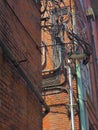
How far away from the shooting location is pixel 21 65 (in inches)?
243

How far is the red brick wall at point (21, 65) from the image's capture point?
5.27 m

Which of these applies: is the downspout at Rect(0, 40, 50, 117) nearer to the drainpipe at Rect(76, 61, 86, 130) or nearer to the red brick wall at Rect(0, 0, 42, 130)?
the red brick wall at Rect(0, 0, 42, 130)

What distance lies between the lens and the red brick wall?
17.3 ft

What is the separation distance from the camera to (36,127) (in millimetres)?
6574

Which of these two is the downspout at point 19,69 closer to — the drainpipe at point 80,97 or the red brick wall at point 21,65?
the red brick wall at point 21,65

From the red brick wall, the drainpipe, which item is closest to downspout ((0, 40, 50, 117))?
the red brick wall

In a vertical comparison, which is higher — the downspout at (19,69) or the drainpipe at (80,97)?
the downspout at (19,69)

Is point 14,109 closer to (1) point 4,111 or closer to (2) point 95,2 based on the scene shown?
(1) point 4,111

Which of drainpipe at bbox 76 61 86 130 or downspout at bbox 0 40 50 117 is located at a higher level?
downspout at bbox 0 40 50 117

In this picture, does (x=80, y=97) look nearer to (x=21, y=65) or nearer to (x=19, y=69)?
(x=21, y=65)

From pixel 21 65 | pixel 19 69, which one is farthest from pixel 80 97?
pixel 19 69

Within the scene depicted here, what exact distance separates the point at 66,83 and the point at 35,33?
3.17 metres

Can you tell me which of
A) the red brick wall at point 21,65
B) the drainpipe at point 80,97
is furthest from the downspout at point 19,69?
the drainpipe at point 80,97

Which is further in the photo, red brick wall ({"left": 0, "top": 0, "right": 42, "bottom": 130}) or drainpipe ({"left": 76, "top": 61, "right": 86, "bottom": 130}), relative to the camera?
drainpipe ({"left": 76, "top": 61, "right": 86, "bottom": 130})
